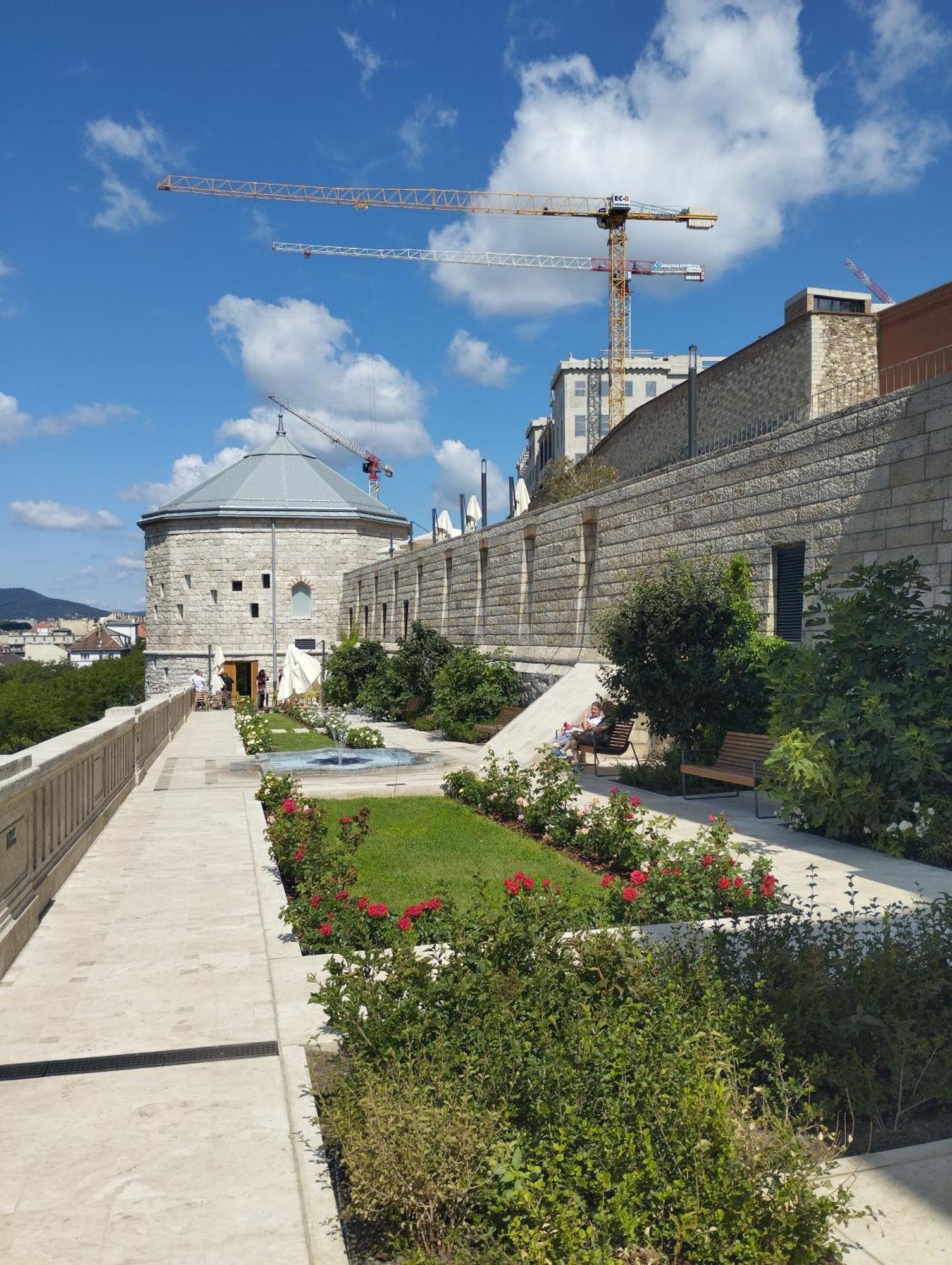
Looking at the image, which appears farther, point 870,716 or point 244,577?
point 244,577

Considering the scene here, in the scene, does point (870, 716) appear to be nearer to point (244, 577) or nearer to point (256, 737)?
point (256, 737)

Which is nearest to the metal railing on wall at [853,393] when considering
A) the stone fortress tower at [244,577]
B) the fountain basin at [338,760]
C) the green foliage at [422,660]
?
the fountain basin at [338,760]

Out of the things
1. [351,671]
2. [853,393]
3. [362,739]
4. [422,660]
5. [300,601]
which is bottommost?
[362,739]

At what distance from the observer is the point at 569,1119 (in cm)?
313

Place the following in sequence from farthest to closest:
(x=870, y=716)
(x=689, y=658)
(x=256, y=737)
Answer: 1. (x=256, y=737)
2. (x=689, y=658)
3. (x=870, y=716)

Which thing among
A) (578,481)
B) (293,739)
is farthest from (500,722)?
(578,481)

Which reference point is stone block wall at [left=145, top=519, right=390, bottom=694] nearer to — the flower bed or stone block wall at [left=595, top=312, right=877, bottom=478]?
stone block wall at [left=595, top=312, right=877, bottom=478]

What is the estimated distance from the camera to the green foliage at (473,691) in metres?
20.9

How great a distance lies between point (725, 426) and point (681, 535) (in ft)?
33.5

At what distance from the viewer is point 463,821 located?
1049cm

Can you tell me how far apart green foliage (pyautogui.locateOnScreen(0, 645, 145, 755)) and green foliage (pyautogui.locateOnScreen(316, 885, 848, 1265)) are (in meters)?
56.7

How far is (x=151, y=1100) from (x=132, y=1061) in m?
0.45

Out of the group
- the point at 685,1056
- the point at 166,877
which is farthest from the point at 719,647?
the point at 685,1056

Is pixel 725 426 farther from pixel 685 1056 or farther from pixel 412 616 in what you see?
pixel 685 1056
